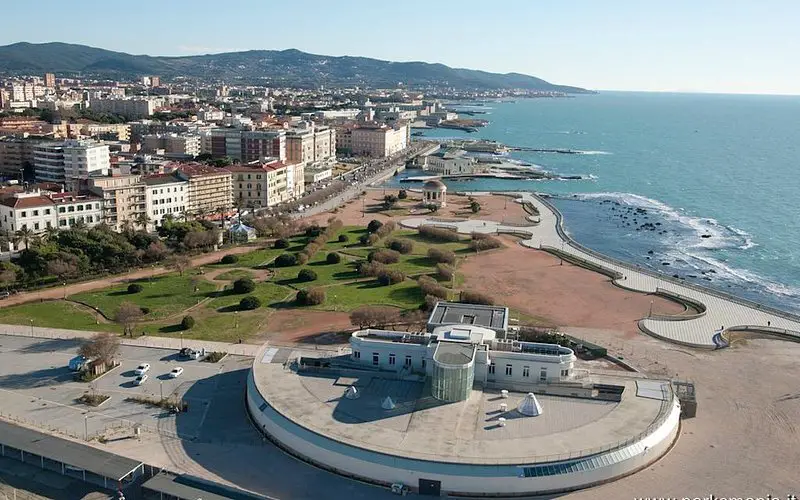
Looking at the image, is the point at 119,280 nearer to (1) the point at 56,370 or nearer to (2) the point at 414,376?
(1) the point at 56,370

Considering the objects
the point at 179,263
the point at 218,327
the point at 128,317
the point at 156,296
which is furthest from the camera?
the point at 179,263

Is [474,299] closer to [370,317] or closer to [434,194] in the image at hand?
[370,317]

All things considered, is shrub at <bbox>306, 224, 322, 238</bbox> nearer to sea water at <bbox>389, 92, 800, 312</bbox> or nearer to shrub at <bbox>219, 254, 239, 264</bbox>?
shrub at <bbox>219, 254, 239, 264</bbox>

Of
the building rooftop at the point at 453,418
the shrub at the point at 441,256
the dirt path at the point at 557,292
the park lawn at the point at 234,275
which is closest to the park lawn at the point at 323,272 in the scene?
the park lawn at the point at 234,275

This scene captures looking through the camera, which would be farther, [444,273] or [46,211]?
[46,211]

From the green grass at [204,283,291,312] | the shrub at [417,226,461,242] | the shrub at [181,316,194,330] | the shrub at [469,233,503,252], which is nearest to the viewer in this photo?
the shrub at [181,316,194,330]

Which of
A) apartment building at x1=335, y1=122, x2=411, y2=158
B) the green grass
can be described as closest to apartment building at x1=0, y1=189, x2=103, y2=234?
the green grass

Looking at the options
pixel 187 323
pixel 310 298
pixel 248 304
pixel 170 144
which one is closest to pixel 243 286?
pixel 248 304
